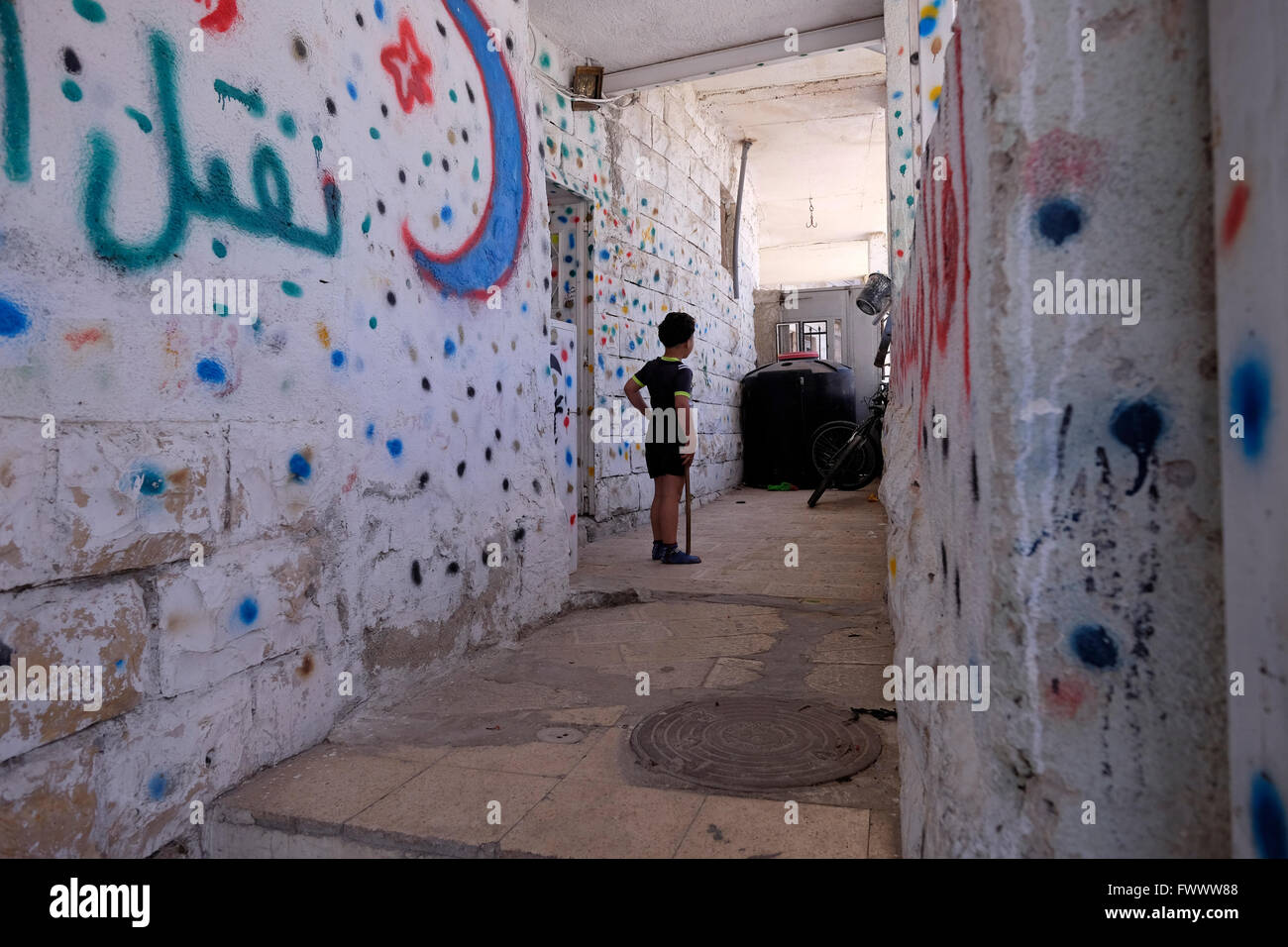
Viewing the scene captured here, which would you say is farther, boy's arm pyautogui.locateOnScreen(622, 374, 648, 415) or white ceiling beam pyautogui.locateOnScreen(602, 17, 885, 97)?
white ceiling beam pyautogui.locateOnScreen(602, 17, 885, 97)

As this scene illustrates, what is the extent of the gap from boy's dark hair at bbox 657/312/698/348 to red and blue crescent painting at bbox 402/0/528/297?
1.58m

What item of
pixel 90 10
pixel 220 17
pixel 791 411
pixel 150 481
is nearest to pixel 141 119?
pixel 90 10

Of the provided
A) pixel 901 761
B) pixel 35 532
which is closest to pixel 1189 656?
pixel 901 761

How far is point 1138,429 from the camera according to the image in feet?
2.60

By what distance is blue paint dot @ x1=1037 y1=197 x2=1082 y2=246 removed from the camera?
2.65 feet

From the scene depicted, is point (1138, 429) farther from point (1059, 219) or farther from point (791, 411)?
point (791, 411)

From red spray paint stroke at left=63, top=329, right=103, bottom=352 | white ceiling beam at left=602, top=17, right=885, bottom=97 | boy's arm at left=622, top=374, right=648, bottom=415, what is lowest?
red spray paint stroke at left=63, top=329, right=103, bottom=352

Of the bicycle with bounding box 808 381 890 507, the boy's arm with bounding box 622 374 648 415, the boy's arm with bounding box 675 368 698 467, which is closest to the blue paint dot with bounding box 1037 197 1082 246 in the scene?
the boy's arm with bounding box 675 368 698 467

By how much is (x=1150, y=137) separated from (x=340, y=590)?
2.07 meters

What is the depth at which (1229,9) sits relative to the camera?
Result: 2.31 feet

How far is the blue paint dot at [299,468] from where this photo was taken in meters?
2.07

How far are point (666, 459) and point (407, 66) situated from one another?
2.72 metres

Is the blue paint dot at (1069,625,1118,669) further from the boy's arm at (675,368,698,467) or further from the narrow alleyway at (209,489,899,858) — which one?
the boy's arm at (675,368,698,467)

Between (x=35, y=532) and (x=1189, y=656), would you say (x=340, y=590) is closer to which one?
(x=35, y=532)
